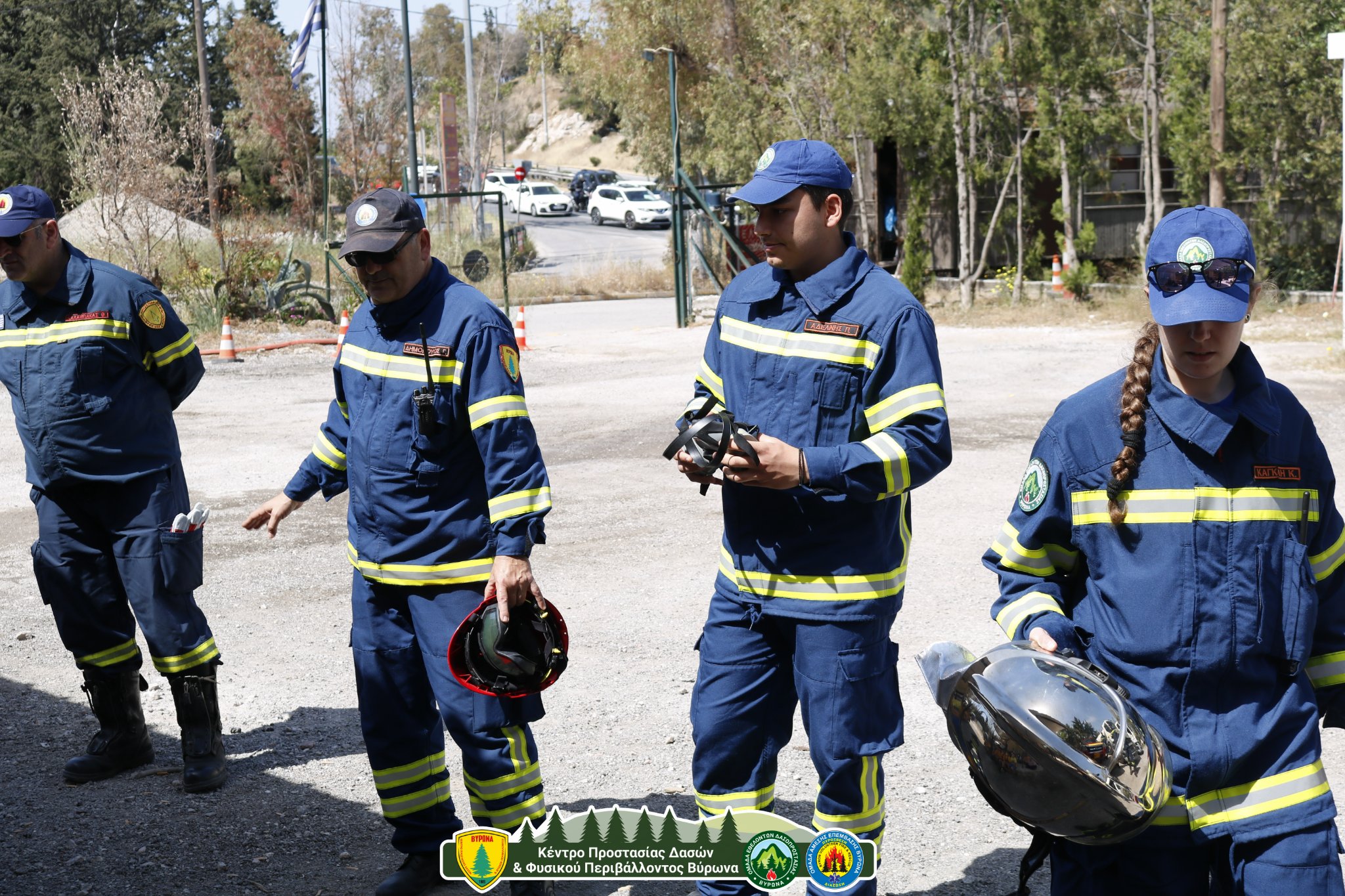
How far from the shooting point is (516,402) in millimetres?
3660

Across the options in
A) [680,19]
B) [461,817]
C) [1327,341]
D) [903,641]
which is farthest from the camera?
[680,19]

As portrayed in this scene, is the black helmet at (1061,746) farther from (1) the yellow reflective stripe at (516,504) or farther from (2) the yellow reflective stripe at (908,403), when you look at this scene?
(1) the yellow reflective stripe at (516,504)

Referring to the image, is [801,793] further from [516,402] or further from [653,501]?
[653,501]

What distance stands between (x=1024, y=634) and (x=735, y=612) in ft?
2.88

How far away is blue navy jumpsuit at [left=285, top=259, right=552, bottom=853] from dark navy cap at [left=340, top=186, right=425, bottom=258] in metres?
0.19

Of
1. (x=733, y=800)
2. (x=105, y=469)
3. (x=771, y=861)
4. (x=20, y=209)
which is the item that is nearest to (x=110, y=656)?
(x=105, y=469)

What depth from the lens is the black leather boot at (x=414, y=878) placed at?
3.85 metres

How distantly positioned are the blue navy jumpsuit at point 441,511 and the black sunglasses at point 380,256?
14 cm

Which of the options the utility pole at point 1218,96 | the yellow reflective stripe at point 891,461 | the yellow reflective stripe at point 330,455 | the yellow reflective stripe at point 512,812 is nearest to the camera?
the yellow reflective stripe at point 891,461

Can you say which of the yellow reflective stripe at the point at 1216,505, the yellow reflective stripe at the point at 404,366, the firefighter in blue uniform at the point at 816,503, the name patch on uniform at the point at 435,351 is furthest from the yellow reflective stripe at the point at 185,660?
the yellow reflective stripe at the point at 1216,505

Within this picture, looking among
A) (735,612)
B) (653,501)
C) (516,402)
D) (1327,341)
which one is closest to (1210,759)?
(735,612)

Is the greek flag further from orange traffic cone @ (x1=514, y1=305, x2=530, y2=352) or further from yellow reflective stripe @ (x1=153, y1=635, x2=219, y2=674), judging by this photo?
yellow reflective stripe @ (x1=153, y1=635, x2=219, y2=674)

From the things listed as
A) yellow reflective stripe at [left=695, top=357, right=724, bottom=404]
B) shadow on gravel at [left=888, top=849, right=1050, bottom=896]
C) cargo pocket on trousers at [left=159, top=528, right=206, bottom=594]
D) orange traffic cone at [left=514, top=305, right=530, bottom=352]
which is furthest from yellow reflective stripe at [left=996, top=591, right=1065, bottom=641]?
orange traffic cone at [left=514, top=305, right=530, bottom=352]

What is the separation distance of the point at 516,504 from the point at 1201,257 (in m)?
1.86
